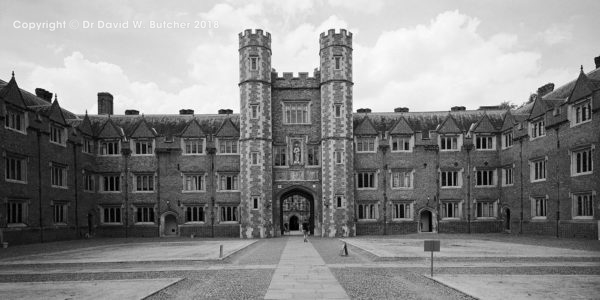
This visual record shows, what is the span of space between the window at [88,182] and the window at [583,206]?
126ft

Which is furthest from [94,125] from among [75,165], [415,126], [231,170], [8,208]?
[415,126]

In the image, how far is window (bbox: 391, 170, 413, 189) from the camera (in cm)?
4744

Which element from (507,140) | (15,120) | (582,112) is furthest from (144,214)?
(582,112)

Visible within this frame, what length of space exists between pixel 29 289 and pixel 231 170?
32.2 m

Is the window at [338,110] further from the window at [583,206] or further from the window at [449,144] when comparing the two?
the window at [583,206]

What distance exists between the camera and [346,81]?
148 feet

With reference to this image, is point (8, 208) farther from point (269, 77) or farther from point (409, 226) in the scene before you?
point (409, 226)

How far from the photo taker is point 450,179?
1875 inches

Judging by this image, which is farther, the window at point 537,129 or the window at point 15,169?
the window at point 537,129

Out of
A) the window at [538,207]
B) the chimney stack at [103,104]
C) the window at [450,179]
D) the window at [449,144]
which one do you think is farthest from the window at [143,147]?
the window at [538,207]

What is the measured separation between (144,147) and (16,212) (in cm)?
1513

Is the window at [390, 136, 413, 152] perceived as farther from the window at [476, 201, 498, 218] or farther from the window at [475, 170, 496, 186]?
the window at [476, 201, 498, 218]

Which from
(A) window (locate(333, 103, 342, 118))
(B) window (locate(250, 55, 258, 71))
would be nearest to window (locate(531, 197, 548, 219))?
(A) window (locate(333, 103, 342, 118))

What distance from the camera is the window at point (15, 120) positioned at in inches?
1325
